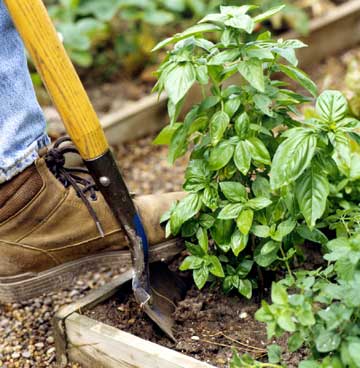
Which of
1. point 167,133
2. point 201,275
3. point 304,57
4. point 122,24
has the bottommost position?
point 304,57

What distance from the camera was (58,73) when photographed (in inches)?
68.9

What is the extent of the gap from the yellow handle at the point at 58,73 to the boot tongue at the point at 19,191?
155 millimetres

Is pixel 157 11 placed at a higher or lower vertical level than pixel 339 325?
lower

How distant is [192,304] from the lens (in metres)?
2.04

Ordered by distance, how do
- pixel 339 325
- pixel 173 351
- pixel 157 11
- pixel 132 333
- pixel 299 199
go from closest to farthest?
pixel 339 325 → pixel 299 199 → pixel 173 351 → pixel 132 333 → pixel 157 11

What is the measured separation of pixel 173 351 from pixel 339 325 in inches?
18.5

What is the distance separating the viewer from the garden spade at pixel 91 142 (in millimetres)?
1715

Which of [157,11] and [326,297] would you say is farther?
[157,11]

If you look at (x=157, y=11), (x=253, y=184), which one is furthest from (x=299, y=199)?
(x=157, y=11)

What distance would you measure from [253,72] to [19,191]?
0.65 m

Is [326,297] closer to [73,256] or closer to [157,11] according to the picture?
[73,256]

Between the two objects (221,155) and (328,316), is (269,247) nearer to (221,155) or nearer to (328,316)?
(221,155)

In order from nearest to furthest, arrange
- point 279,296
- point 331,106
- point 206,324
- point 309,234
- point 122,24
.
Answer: point 279,296
point 331,106
point 309,234
point 206,324
point 122,24

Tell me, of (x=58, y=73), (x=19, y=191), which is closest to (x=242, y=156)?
(x=58, y=73)
